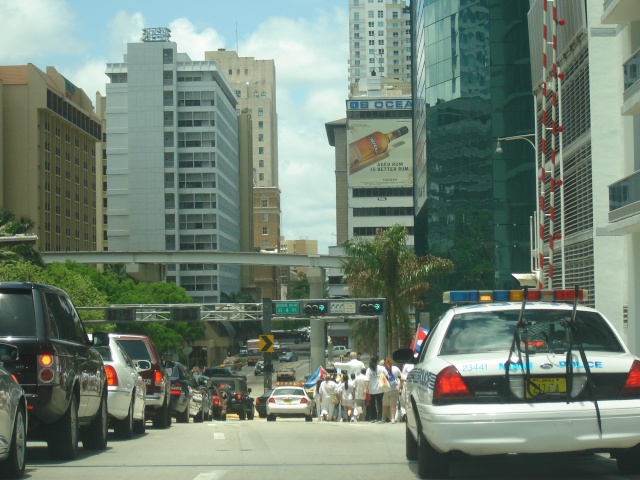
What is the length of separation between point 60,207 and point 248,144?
5772 cm

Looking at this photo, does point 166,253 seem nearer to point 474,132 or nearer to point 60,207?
point 474,132

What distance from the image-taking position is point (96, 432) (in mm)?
13312

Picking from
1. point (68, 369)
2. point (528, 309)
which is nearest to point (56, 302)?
point (68, 369)

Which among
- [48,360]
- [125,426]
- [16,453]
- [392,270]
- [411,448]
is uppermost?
[392,270]

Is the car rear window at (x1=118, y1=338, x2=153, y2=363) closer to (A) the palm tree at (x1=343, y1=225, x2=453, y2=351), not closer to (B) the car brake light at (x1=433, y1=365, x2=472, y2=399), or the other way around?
(B) the car brake light at (x1=433, y1=365, x2=472, y2=399)

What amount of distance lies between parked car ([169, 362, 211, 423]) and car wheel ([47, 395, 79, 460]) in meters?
12.0

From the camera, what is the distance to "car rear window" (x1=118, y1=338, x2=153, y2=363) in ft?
64.7

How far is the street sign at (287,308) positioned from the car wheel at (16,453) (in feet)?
148

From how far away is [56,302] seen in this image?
1178 cm

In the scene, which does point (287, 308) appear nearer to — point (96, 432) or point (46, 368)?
point (96, 432)

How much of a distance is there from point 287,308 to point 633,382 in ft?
154

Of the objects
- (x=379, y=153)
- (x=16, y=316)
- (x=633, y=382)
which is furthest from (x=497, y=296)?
(x=379, y=153)

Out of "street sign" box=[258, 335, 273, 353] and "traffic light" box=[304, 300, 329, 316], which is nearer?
"street sign" box=[258, 335, 273, 353]

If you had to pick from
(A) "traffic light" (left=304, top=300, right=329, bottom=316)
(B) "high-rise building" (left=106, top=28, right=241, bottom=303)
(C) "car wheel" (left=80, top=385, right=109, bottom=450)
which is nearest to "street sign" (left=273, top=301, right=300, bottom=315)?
(A) "traffic light" (left=304, top=300, right=329, bottom=316)
